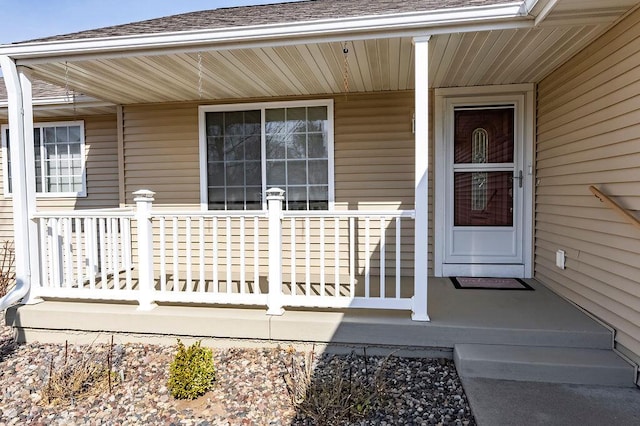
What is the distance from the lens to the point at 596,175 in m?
3.00

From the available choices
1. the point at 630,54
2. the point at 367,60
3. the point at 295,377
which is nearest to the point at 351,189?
the point at 367,60

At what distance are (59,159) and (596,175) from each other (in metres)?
6.36

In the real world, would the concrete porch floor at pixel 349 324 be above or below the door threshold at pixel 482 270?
below

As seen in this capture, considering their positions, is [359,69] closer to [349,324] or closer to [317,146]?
[317,146]

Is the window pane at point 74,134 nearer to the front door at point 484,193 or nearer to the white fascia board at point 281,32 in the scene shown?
the white fascia board at point 281,32

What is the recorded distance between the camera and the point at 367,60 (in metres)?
3.54

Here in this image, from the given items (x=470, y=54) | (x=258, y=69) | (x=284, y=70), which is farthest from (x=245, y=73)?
(x=470, y=54)

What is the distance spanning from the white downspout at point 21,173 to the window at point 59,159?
2.14 meters

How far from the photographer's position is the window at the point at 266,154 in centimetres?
471

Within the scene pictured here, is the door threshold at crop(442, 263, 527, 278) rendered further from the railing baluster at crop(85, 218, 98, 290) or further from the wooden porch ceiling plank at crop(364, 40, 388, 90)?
the railing baluster at crop(85, 218, 98, 290)

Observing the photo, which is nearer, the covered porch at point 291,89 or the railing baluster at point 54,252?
the covered porch at point 291,89

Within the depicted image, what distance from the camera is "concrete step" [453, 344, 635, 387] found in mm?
2568

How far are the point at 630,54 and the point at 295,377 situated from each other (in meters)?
3.08

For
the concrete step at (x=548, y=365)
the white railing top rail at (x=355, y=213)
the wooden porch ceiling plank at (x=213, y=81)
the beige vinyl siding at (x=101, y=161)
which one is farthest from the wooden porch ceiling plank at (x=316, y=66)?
the beige vinyl siding at (x=101, y=161)
